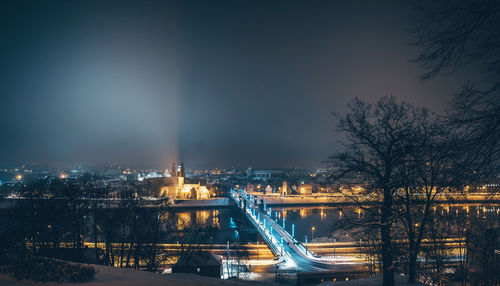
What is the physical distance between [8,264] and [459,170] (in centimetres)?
1059

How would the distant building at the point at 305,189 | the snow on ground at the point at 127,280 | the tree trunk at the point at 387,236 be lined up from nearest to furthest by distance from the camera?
the snow on ground at the point at 127,280, the tree trunk at the point at 387,236, the distant building at the point at 305,189

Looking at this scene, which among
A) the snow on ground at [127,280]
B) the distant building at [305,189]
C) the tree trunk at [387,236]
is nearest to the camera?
the snow on ground at [127,280]

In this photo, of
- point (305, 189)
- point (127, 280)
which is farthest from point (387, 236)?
point (305, 189)

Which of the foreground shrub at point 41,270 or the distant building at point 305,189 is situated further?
the distant building at point 305,189

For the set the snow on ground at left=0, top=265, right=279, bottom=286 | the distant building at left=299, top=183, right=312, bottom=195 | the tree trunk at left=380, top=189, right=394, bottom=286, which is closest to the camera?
the snow on ground at left=0, top=265, right=279, bottom=286

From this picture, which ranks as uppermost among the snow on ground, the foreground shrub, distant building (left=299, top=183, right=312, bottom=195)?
the foreground shrub

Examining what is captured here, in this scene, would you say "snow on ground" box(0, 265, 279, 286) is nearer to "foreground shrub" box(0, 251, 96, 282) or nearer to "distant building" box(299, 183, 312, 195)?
"foreground shrub" box(0, 251, 96, 282)

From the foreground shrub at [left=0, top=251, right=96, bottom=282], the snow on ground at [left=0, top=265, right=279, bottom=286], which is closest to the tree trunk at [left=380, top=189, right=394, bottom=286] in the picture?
the snow on ground at [left=0, top=265, right=279, bottom=286]

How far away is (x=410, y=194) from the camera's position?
10070 millimetres

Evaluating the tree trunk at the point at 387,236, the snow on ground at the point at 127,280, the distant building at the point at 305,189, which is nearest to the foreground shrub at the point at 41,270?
A: the snow on ground at the point at 127,280

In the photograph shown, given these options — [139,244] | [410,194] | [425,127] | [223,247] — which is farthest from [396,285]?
[223,247]

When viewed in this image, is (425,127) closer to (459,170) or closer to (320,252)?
(459,170)

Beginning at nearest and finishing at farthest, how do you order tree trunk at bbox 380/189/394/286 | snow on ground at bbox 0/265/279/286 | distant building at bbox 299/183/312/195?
snow on ground at bbox 0/265/279/286, tree trunk at bbox 380/189/394/286, distant building at bbox 299/183/312/195

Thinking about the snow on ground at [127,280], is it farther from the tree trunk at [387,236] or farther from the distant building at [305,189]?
the distant building at [305,189]
